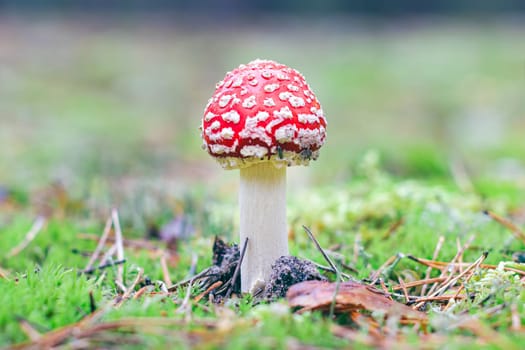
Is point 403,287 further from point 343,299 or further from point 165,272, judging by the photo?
point 165,272

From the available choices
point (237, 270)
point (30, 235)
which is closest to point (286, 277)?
point (237, 270)

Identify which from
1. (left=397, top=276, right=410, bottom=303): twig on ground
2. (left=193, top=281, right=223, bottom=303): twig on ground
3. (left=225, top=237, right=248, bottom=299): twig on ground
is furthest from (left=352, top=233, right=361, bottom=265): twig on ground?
(left=193, top=281, right=223, bottom=303): twig on ground

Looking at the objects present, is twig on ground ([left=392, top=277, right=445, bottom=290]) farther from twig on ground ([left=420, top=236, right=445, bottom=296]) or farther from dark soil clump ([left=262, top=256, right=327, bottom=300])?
dark soil clump ([left=262, top=256, right=327, bottom=300])

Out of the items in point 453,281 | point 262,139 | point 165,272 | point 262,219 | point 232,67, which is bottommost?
point 165,272

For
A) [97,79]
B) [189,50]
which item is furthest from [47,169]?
[189,50]

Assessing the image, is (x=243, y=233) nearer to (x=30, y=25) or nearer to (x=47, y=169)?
(x=47, y=169)

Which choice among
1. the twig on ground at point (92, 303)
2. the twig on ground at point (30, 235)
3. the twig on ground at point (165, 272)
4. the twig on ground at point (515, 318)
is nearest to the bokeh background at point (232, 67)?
the twig on ground at point (30, 235)

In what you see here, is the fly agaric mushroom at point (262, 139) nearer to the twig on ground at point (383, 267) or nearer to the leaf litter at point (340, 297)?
the leaf litter at point (340, 297)
